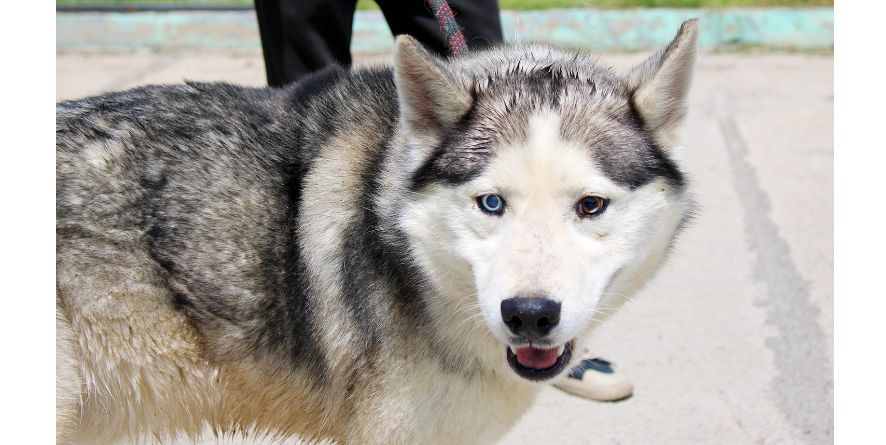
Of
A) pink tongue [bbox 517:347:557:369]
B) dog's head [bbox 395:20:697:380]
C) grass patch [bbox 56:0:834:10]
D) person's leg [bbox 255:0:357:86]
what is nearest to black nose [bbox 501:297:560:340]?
dog's head [bbox 395:20:697:380]

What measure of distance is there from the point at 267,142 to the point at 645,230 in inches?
42.5

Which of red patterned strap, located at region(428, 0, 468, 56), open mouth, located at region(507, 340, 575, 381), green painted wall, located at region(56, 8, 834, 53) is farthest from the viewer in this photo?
green painted wall, located at region(56, 8, 834, 53)

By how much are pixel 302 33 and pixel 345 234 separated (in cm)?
116

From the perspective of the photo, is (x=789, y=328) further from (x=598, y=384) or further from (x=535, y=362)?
(x=535, y=362)

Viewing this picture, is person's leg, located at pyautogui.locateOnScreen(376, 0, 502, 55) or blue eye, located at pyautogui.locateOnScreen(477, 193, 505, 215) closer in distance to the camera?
blue eye, located at pyautogui.locateOnScreen(477, 193, 505, 215)

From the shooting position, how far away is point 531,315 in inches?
82.6

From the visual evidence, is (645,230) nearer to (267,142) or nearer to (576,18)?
(267,142)

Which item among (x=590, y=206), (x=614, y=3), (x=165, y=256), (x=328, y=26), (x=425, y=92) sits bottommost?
(x=165, y=256)

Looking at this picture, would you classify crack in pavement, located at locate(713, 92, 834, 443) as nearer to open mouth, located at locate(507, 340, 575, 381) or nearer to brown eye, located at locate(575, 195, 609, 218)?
open mouth, located at locate(507, 340, 575, 381)

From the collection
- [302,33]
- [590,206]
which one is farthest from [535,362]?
[302,33]

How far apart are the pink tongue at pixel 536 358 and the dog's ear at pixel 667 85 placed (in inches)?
25.0

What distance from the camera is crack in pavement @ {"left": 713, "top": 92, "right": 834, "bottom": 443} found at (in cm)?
356

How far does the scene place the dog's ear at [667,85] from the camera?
2365 millimetres
